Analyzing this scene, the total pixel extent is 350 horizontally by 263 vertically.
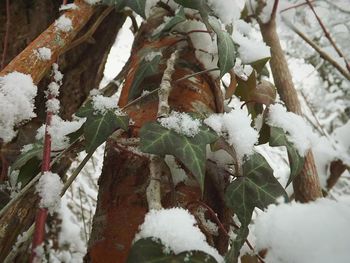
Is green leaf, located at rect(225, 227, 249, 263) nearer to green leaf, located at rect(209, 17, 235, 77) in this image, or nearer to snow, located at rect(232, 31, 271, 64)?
green leaf, located at rect(209, 17, 235, 77)

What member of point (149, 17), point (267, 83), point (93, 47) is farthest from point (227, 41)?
→ point (93, 47)

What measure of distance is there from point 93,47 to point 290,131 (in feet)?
2.52

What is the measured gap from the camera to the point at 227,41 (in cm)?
71

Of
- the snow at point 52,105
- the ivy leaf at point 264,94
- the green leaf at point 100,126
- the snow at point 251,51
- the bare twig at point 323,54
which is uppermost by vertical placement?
the bare twig at point 323,54

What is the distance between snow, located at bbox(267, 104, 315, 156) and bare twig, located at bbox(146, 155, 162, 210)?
295 mm

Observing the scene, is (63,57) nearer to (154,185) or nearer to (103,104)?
(103,104)

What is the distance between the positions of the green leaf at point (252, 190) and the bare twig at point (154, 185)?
117 mm

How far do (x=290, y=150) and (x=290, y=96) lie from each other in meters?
0.48

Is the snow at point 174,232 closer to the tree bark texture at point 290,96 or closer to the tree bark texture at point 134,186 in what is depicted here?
the tree bark texture at point 134,186

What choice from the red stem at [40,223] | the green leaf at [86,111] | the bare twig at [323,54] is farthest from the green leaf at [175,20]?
the bare twig at [323,54]

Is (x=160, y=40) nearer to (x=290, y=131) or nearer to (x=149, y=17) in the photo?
(x=149, y=17)

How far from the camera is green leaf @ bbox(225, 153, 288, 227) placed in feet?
1.77

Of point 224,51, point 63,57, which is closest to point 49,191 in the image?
point 224,51

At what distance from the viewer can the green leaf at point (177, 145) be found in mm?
486
